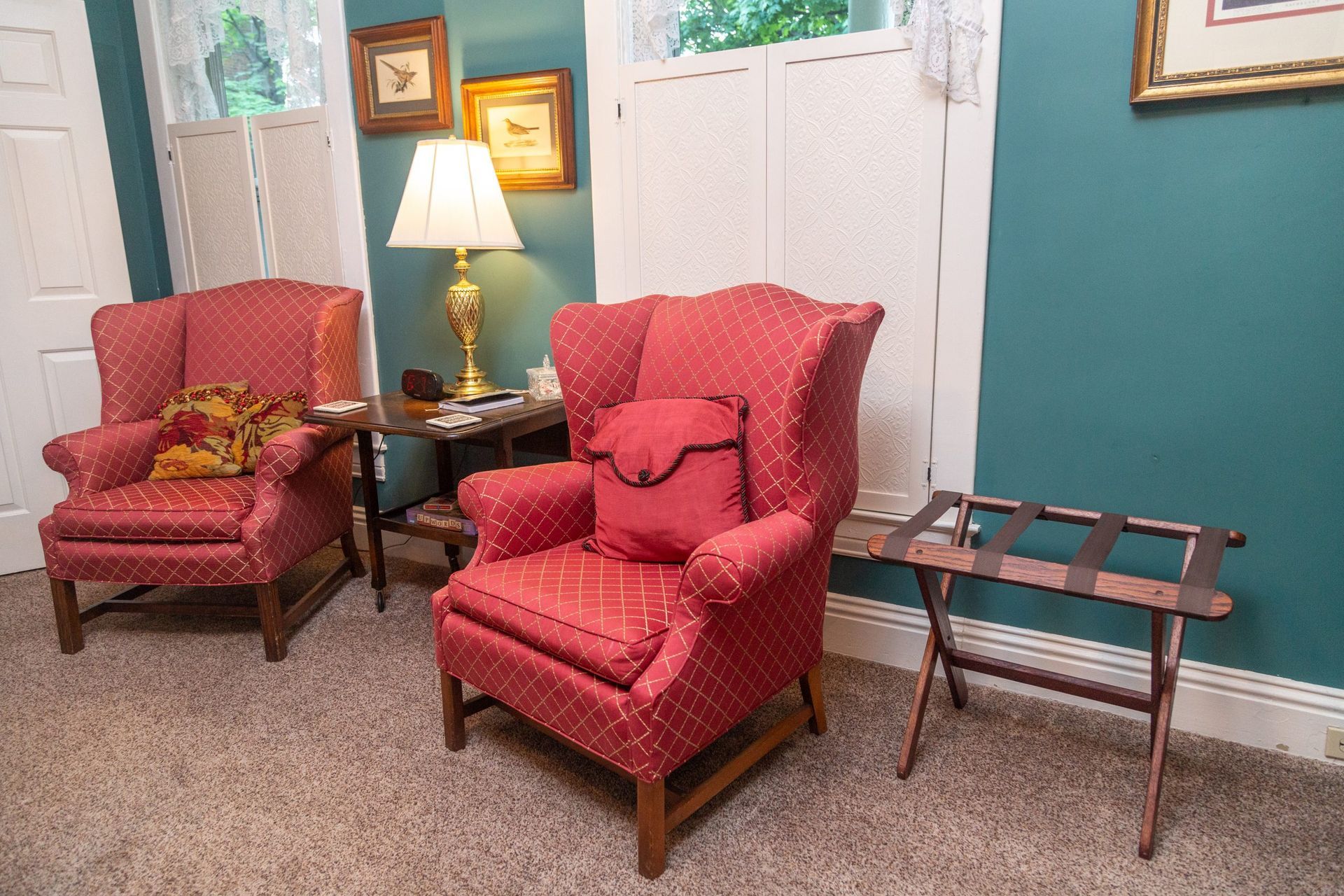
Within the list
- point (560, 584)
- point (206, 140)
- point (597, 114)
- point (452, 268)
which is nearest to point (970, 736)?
point (560, 584)

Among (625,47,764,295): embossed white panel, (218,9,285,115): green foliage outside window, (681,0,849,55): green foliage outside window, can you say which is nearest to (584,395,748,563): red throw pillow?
(625,47,764,295): embossed white panel

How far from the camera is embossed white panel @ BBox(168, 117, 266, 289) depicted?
3.36 meters

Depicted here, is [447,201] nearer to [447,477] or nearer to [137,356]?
[447,477]

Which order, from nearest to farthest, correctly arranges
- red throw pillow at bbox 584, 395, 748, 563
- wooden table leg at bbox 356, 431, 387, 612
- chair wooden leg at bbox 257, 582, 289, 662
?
red throw pillow at bbox 584, 395, 748, 563 < chair wooden leg at bbox 257, 582, 289, 662 < wooden table leg at bbox 356, 431, 387, 612

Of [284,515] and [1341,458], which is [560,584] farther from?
[1341,458]

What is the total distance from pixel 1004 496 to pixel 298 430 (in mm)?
2059

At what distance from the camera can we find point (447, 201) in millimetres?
2564

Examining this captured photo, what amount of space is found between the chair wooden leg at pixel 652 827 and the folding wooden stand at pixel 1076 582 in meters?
0.61

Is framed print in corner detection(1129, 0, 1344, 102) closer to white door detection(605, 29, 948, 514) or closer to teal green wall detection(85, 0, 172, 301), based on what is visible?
white door detection(605, 29, 948, 514)

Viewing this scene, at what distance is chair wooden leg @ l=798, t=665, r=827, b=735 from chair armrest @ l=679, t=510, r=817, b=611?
19.1 inches

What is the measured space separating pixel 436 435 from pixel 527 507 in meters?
0.46

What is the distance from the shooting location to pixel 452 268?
3043mm

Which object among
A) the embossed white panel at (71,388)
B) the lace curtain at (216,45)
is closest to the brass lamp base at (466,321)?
the lace curtain at (216,45)

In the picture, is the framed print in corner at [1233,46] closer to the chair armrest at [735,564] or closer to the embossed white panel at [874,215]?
the embossed white panel at [874,215]
